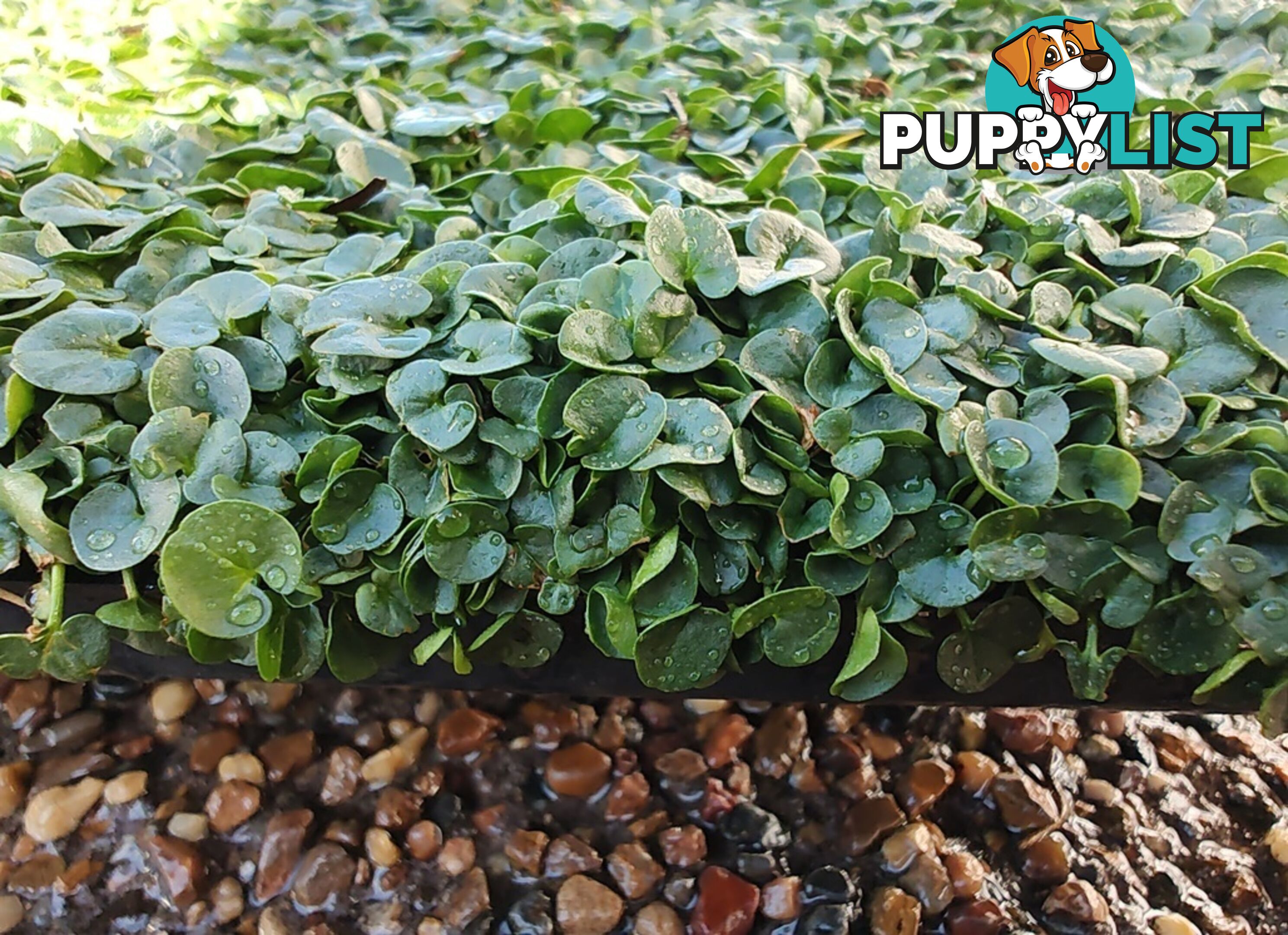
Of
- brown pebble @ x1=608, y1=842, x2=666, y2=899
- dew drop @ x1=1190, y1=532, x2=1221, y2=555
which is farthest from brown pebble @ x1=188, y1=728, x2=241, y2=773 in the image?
dew drop @ x1=1190, y1=532, x2=1221, y2=555

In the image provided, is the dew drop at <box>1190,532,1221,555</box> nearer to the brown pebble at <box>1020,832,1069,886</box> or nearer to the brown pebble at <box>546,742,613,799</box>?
the brown pebble at <box>1020,832,1069,886</box>

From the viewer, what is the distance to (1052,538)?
0.71 metres

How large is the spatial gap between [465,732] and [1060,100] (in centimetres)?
125

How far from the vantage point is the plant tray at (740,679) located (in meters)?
0.83

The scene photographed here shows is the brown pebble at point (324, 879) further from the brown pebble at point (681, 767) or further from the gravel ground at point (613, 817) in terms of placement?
Result: the brown pebble at point (681, 767)

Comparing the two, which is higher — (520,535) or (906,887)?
(520,535)

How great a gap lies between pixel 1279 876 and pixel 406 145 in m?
1.56

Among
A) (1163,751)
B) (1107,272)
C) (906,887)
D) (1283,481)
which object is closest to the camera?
(1283,481)

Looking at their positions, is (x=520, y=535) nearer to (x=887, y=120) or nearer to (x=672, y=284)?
(x=672, y=284)

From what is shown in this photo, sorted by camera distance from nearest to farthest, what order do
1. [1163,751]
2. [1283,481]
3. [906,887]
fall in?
1. [1283,481]
2. [906,887]
3. [1163,751]

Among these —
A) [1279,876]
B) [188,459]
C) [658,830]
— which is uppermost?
[188,459]

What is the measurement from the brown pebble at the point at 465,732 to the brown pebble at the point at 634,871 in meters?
0.24

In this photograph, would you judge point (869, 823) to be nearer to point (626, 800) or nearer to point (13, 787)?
point (626, 800)

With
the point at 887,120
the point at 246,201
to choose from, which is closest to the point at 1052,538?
the point at 887,120
